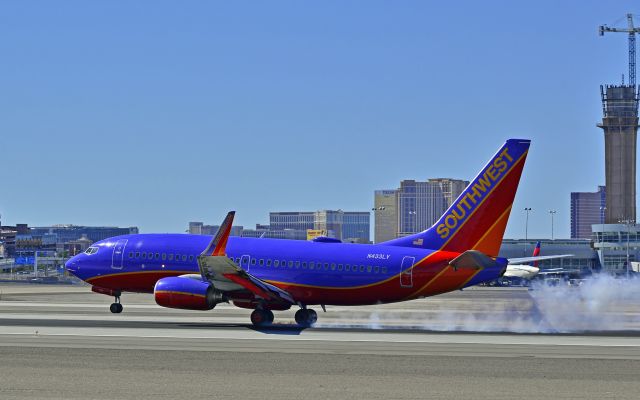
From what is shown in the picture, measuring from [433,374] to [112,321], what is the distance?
24.1 m

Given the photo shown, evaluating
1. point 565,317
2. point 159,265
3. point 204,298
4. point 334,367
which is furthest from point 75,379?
point 565,317

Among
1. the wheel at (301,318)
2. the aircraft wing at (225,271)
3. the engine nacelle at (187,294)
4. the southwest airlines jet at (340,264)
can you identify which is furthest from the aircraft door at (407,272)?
the engine nacelle at (187,294)

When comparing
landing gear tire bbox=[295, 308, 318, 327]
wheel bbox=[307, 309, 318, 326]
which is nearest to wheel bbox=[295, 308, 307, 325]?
landing gear tire bbox=[295, 308, 318, 327]

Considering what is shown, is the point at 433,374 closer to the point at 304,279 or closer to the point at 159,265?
the point at 304,279

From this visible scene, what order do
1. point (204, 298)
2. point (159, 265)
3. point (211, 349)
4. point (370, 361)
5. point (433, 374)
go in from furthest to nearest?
1. point (159, 265)
2. point (204, 298)
3. point (211, 349)
4. point (370, 361)
5. point (433, 374)

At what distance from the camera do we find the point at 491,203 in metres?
49.8

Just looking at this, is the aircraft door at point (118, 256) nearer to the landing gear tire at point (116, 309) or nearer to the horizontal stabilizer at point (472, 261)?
the landing gear tire at point (116, 309)

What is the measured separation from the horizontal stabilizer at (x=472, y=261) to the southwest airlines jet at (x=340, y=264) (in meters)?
0.05

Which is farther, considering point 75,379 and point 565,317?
point 565,317

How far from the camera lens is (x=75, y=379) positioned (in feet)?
99.1

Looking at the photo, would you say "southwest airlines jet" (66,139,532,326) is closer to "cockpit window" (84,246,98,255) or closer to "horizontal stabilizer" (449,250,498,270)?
"horizontal stabilizer" (449,250,498,270)

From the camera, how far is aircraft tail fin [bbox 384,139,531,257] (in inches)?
1961

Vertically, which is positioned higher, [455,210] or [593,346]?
[455,210]

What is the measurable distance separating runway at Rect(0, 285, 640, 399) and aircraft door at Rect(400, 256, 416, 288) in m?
2.24
